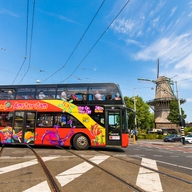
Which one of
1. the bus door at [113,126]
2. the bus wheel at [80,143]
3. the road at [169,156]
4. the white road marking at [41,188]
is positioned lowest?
the road at [169,156]

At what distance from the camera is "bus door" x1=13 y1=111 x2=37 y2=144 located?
10.6 m

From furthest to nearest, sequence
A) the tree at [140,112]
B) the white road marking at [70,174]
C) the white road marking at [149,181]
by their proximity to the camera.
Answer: the tree at [140,112]
the white road marking at [70,174]
the white road marking at [149,181]

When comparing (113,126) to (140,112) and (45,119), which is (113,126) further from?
(140,112)

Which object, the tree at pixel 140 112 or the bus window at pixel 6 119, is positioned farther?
the tree at pixel 140 112

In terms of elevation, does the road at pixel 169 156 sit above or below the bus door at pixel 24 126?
below

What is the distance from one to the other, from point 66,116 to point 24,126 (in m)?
2.71

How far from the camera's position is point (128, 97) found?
172 ft

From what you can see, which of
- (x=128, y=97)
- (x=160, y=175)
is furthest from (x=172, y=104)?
(x=160, y=175)

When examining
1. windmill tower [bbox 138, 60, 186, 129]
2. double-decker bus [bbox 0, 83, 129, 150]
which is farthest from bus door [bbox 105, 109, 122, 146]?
windmill tower [bbox 138, 60, 186, 129]

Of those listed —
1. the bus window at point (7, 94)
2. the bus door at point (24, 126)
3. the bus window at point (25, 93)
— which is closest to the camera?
the bus door at point (24, 126)

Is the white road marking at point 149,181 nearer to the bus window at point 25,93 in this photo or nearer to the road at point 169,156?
the road at point 169,156

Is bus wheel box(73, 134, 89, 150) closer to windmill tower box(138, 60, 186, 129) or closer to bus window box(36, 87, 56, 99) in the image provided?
bus window box(36, 87, 56, 99)

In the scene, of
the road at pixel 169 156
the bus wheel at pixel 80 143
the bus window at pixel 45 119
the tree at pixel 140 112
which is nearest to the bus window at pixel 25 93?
the bus window at pixel 45 119

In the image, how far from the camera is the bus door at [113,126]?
1014 centimetres
